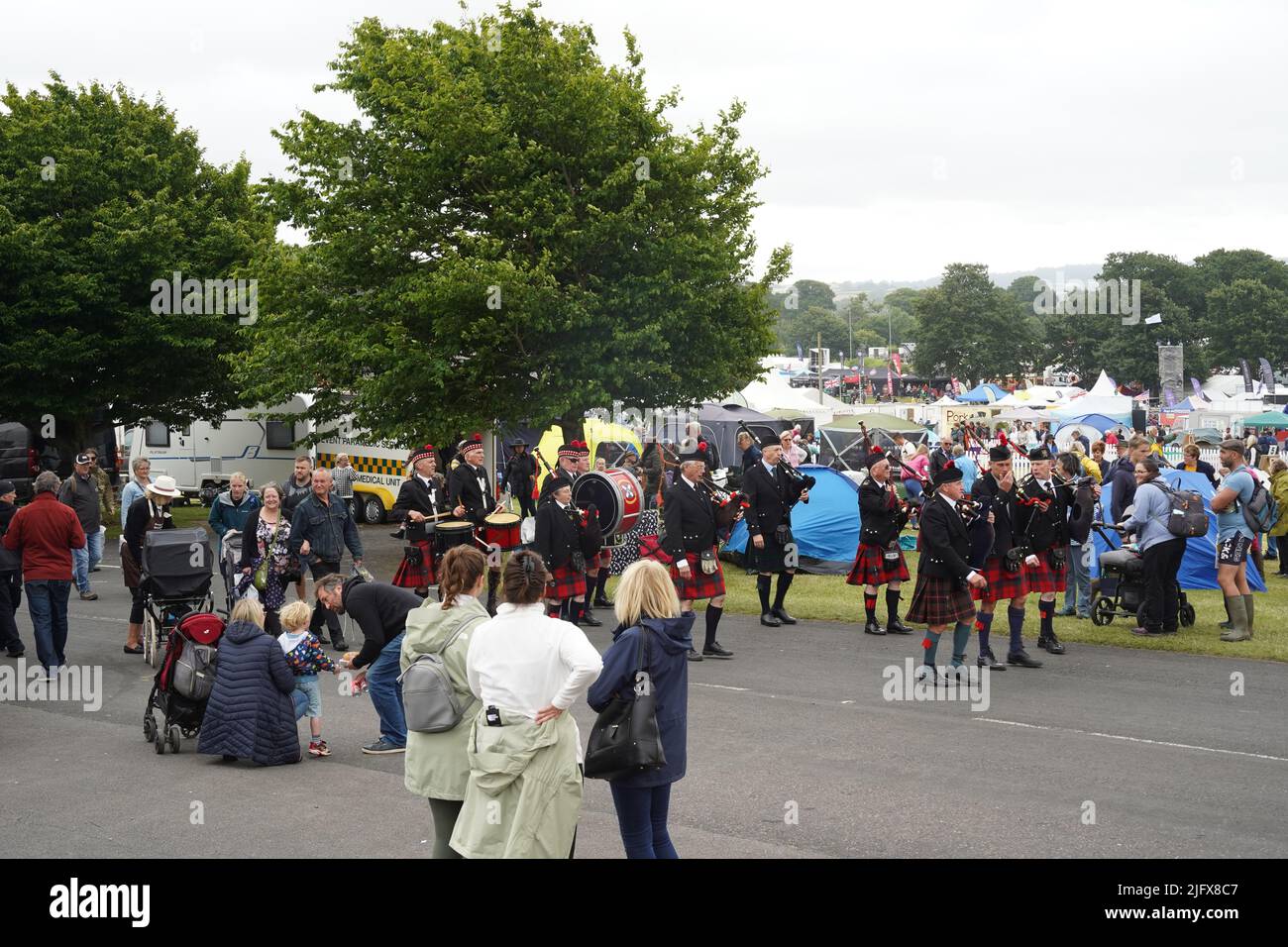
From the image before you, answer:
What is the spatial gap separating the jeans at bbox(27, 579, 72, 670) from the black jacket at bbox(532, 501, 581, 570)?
4.50 meters

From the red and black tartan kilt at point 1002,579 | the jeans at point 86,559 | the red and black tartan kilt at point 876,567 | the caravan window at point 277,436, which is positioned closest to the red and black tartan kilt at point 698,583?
the red and black tartan kilt at point 876,567

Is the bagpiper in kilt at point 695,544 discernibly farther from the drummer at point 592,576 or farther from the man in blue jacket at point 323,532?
the man in blue jacket at point 323,532

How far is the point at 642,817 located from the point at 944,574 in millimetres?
5738

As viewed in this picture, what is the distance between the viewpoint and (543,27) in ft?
73.4

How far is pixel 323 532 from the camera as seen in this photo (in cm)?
1271

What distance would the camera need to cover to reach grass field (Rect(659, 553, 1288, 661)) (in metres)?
12.4

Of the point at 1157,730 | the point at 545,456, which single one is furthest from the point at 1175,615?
the point at 545,456

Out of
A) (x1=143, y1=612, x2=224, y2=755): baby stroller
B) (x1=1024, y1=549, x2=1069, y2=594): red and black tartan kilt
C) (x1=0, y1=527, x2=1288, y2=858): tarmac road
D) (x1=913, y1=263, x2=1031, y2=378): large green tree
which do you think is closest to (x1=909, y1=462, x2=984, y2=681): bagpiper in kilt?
(x1=0, y1=527, x2=1288, y2=858): tarmac road

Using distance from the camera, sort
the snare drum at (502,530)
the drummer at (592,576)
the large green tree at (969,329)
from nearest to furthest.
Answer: the drummer at (592,576)
the snare drum at (502,530)
the large green tree at (969,329)

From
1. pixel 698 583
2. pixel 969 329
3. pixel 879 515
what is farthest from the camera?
pixel 969 329

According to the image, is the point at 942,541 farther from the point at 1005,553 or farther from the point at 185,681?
the point at 185,681

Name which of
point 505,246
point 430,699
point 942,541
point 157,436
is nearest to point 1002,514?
point 942,541

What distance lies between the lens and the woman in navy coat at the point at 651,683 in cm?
557

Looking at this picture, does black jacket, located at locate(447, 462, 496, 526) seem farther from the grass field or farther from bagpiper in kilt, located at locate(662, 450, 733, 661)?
the grass field
